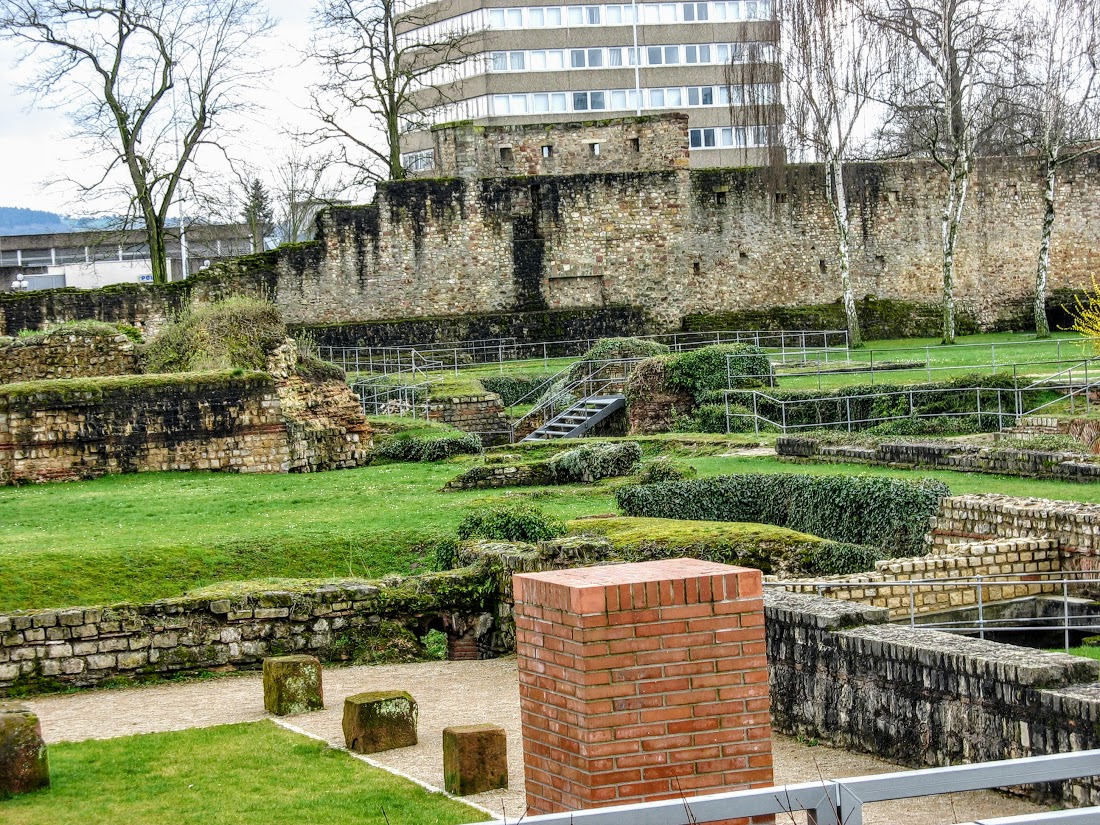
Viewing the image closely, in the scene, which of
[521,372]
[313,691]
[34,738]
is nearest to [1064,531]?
[313,691]

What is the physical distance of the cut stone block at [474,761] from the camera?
7.96 m

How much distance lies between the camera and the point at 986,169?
153 ft

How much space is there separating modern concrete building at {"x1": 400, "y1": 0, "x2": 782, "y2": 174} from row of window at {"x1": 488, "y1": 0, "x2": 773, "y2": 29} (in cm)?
5

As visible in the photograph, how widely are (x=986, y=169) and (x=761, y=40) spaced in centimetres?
1049

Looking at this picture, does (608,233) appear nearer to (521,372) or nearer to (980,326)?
(521,372)

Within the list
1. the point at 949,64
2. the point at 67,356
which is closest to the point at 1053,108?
the point at 949,64

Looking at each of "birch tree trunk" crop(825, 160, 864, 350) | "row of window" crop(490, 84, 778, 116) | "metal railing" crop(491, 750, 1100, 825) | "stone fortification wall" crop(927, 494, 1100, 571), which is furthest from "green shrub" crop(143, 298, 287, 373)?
"row of window" crop(490, 84, 778, 116)

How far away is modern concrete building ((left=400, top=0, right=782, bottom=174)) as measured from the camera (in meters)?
67.1

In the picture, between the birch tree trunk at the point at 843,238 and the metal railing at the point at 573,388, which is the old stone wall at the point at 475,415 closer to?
the metal railing at the point at 573,388

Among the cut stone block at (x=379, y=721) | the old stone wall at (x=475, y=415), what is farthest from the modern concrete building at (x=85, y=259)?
the cut stone block at (x=379, y=721)

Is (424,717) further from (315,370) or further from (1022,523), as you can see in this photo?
(315,370)

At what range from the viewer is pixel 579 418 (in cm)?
3081

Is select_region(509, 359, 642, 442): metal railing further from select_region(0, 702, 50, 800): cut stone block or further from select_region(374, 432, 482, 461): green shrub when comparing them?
select_region(0, 702, 50, 800): cut stone block

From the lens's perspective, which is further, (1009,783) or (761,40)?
(761,40)
